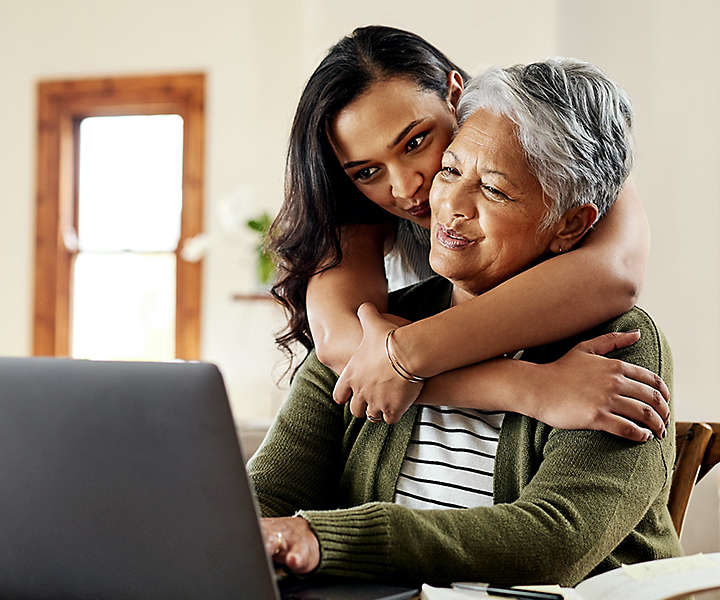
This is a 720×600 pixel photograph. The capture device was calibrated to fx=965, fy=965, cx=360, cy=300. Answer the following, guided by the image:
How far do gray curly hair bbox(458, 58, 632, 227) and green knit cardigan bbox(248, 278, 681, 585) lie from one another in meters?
0.21

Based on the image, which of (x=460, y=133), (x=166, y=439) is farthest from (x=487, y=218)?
(x=166, y=439)

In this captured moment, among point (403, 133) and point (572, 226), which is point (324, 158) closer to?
point (403, 133)

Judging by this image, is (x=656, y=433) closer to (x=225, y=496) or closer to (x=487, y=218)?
(x=487, y=218)

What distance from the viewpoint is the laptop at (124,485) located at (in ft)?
2.61

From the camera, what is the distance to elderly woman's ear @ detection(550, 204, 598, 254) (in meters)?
1.40

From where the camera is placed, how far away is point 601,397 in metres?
1.23

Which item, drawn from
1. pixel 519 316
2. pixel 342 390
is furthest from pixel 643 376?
pixel 342 390

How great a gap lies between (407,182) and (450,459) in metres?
0.45

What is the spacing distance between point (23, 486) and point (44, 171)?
196 inches

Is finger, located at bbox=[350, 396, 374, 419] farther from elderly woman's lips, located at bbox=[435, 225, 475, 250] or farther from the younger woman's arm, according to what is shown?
elderly woman's lips, located at bbox=[435, 225, 475, 250]

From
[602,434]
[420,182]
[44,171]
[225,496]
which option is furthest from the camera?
[44,171]

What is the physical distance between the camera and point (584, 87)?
1.36 meters

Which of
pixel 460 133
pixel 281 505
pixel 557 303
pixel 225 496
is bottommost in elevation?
pixel 281 505

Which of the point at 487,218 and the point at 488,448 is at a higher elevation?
the point at 487,218
